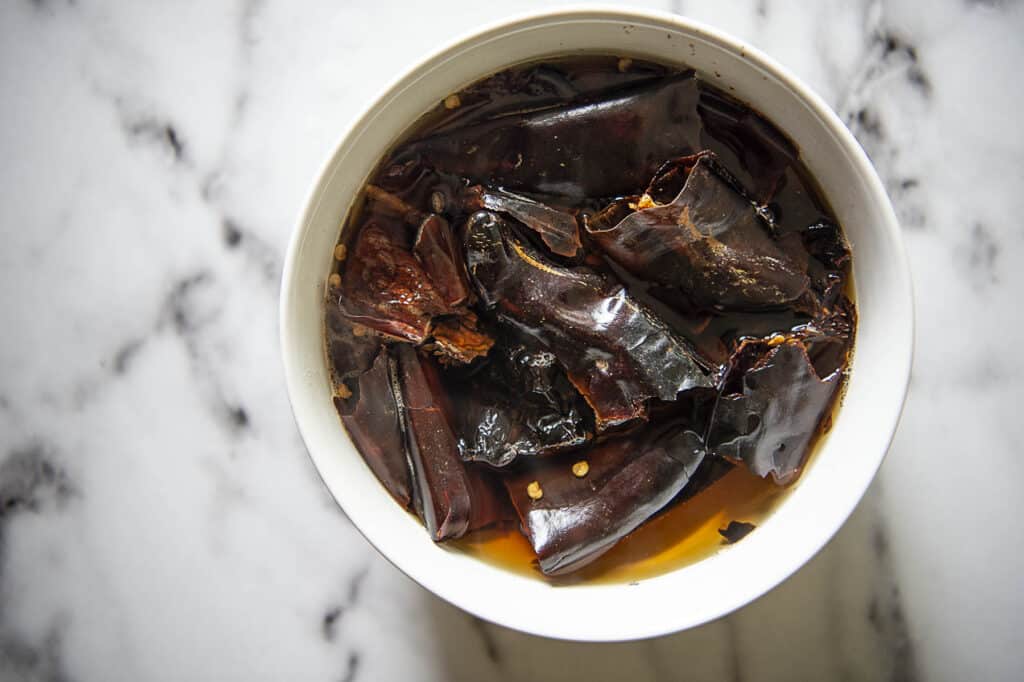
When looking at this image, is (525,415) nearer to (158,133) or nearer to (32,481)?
(158,133)

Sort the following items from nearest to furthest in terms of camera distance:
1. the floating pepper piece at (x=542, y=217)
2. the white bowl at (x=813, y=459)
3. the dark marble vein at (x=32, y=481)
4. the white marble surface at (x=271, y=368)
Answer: the white bowl at (x=813, y=459) < the floating pepper piece at (x=542, y=217) < the white marble surface at (x=271, y=368) < the dark marble vein at (x=32, y=481)

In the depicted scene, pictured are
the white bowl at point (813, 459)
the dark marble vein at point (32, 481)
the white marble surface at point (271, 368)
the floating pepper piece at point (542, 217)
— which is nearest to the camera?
the white bowl at point (813, 459)

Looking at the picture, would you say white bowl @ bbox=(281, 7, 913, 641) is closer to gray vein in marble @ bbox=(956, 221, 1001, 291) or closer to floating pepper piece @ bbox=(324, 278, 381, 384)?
floating pepper piece @ bbox=(324, 278, 381, 384)

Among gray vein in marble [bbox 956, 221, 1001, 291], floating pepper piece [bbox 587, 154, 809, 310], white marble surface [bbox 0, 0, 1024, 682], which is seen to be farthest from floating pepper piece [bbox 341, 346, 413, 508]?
gray vein in marble [bbox 956, 221, 1001, 291]

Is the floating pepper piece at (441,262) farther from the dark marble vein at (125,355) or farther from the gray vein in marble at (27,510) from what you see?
the gray vein in marble at (27,510)

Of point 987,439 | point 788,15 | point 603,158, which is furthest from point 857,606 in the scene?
point 788,15

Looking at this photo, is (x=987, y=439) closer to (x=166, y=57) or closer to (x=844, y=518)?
(x=844, y=518)

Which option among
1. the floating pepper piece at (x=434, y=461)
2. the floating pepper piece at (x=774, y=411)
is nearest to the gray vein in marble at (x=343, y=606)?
the floating pepper piece at (x=434, y=461)
